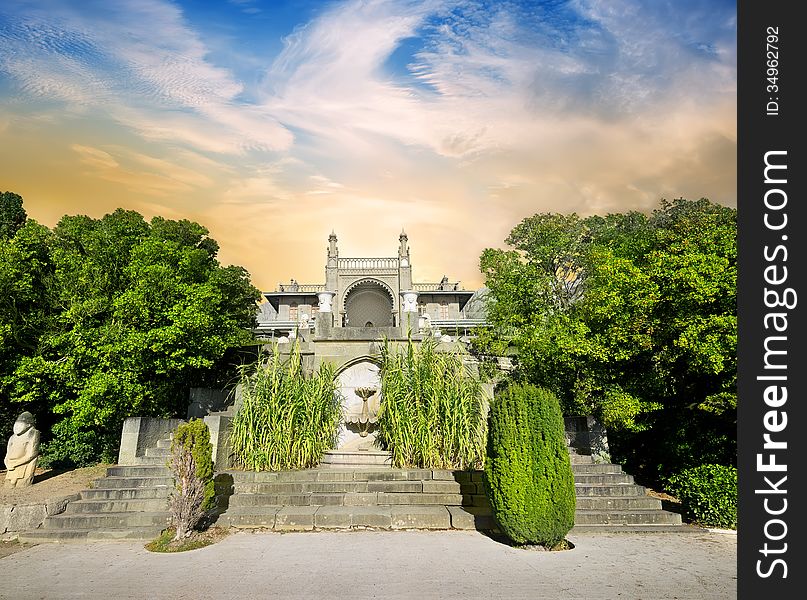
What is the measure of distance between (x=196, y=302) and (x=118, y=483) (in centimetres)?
558

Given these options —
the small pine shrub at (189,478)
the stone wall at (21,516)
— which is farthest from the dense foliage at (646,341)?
the stone wall at (21,516)

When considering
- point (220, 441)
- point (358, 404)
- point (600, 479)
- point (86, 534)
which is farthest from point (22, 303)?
point (600, 479)

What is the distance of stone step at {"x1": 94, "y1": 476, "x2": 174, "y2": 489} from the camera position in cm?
996

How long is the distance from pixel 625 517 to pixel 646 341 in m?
3.85

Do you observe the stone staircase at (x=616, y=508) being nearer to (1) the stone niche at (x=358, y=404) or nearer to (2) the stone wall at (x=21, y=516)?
(1) the stone niche at (x=358, y=404)

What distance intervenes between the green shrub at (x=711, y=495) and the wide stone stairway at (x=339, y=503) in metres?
0.85

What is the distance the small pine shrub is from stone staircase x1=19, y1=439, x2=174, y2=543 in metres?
1.24

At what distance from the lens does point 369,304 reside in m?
46.8

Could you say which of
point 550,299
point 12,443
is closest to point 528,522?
point 550,299

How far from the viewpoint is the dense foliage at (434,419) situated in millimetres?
10164

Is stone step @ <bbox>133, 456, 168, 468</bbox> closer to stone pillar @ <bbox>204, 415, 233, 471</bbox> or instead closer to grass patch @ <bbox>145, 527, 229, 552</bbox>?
stone pillar @ <bbox>204, 415, 233, 471</bbox>
